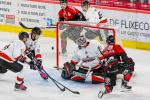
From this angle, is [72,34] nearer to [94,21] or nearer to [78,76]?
[94,21]

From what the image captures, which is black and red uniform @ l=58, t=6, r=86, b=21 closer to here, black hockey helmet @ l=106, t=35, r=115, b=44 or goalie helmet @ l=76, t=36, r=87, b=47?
goalie helmet @ l=76, t=36, r=87, b=47

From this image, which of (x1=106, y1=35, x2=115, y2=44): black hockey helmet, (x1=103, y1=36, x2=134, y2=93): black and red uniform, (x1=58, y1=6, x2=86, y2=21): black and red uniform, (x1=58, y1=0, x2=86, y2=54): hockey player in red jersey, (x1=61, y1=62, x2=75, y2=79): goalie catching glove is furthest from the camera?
(x1=58, y1=6, x2=86, y2=21): black and red uniform

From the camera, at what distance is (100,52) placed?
999 centimetres

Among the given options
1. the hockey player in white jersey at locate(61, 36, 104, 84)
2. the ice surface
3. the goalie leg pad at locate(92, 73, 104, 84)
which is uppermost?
the hockey player in white jersey at locate(61, 36, 104, 84)

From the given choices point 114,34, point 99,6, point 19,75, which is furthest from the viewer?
point 99,6

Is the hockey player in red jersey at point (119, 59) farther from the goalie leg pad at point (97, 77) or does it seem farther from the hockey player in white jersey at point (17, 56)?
the hockey player in white jersey at point (17, 56)

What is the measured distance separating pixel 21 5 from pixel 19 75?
611 centimetres

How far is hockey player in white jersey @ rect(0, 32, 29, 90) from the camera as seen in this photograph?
9539 millimetres

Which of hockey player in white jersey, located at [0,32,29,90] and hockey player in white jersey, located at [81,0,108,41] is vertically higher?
hockey player in white jersey, located at [81,0,108,41]

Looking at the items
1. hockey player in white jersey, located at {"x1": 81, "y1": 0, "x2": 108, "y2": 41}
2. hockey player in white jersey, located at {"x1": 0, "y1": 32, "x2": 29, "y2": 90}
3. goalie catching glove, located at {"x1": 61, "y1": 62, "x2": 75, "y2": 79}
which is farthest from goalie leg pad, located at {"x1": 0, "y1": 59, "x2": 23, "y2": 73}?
hockey player in white jersey, located at {"x1": 81, "y1": 0, "x2": 108, "y2": 41}

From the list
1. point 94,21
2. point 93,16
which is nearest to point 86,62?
point 94,21

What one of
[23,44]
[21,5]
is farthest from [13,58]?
[21,5]

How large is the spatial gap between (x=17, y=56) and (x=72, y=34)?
160 cm

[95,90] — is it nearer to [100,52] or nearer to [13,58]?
[100,52]
